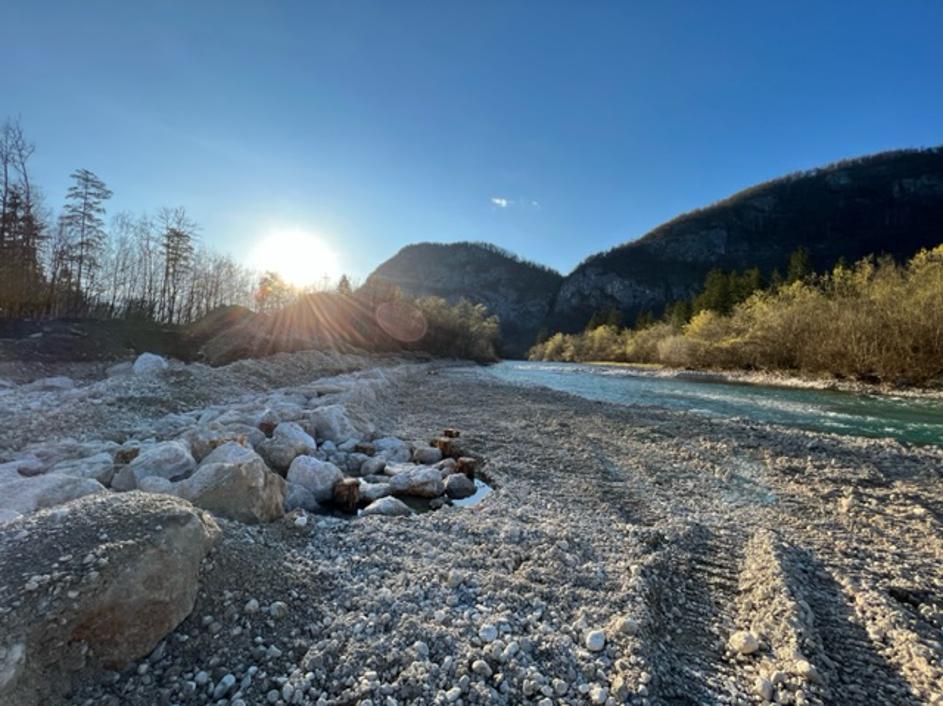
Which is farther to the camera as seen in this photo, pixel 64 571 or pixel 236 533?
pixel 236 533

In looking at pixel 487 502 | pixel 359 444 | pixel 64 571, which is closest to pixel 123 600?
pixel 64 571

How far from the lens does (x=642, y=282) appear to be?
144750mm

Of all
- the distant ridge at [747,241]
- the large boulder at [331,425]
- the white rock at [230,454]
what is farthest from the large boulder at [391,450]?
the distant ridge at [747,241]

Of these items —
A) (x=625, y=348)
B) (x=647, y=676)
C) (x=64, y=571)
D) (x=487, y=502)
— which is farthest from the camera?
(x=625, y=348)

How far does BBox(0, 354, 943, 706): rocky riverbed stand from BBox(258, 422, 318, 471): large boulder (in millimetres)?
44

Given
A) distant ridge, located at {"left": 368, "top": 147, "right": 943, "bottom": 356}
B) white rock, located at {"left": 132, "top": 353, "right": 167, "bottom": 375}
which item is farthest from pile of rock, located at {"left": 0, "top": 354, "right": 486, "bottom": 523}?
distant ridge, located at {"left": 368, "top": 147, "right": 943, "bottom": 356}

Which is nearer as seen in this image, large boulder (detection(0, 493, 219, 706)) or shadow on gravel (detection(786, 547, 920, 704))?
large boulder (detection(0, 493, 219, 706))

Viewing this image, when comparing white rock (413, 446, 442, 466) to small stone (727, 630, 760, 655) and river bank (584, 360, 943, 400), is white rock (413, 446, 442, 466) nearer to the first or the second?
small stone (727, 630, 760, 655)

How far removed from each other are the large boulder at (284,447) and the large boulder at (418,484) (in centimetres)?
178

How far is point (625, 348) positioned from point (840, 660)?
228ft

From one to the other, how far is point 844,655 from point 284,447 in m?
7.31

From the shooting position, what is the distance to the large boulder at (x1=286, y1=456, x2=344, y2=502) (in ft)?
19.8

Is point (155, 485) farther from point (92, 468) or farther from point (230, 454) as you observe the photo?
point (92, 468)

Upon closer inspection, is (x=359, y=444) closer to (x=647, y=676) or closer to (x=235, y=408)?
(x=235, y=408)
